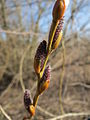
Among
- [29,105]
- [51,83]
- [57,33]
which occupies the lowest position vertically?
[51,83]

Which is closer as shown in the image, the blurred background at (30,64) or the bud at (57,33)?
the bud at (57,33)

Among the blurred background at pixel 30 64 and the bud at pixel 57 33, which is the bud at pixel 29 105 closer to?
the bud at pixel 57 33

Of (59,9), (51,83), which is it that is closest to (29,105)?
(59,9)

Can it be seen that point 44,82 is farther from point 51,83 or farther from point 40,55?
point 51,83

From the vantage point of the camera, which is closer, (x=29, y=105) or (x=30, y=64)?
(x=29, y=105)

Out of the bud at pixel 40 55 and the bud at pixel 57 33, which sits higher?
the bud at pixel 57 33

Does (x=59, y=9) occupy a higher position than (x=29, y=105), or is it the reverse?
(x=59, y=9)

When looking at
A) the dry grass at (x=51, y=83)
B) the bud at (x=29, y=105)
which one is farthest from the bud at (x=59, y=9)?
the dry grass at (x=51, y=83)

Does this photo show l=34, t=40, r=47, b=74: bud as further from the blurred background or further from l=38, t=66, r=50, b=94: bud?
the blurred background
